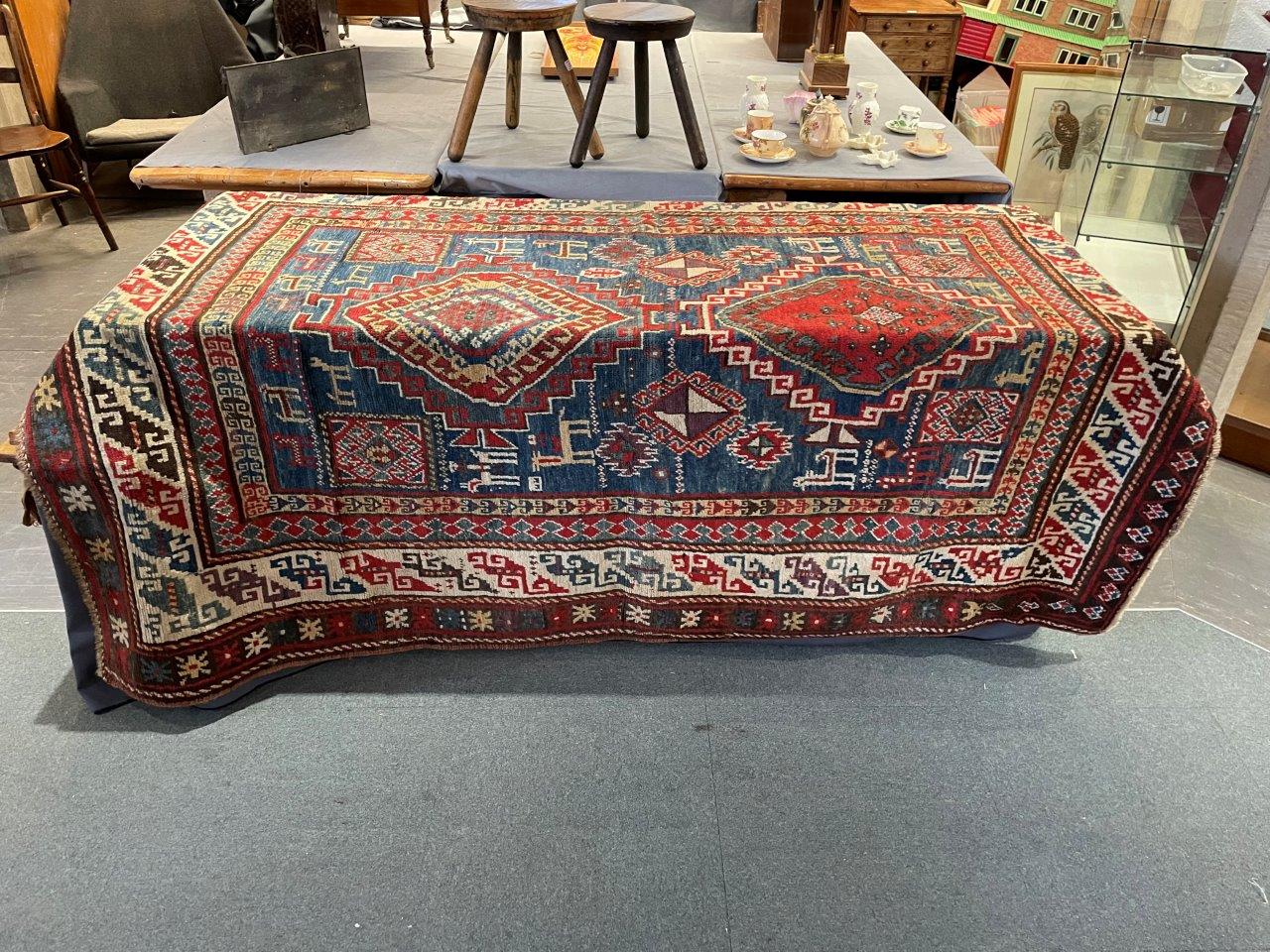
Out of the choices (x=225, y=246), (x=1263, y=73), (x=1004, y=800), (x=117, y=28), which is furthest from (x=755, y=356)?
(x=117, y=28)

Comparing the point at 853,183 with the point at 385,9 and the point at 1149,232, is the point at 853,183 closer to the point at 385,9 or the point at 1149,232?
the point at 1149,232

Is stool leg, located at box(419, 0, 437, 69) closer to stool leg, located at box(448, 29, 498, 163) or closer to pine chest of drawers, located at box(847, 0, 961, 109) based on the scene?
stool leg, located at box(448, 29, 498, 163)

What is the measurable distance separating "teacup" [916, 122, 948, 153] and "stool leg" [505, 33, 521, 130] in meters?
1.13

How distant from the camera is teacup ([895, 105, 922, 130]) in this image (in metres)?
2.74

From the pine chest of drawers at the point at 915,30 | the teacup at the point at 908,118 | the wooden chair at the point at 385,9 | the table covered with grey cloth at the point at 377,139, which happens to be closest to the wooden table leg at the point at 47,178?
the wooden chair at the point at 385,9

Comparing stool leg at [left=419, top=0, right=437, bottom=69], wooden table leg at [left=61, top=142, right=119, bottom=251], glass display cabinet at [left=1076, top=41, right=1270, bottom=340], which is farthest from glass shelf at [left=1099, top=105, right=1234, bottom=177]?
wooden table leg at [left=61, top=142, right=119, bottom=251]

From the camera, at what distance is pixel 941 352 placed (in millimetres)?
1620

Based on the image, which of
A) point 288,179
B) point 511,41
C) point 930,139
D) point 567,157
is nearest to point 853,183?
point 930,139

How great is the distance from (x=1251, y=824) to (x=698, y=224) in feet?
5.13

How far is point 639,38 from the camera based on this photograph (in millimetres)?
2271

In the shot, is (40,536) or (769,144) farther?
(769,144)

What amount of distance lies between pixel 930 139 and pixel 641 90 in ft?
2.65

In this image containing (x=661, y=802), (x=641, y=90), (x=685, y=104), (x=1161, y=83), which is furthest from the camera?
(x=641, y=90)

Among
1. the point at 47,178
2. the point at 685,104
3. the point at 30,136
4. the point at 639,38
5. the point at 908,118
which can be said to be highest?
the point at 639,38
